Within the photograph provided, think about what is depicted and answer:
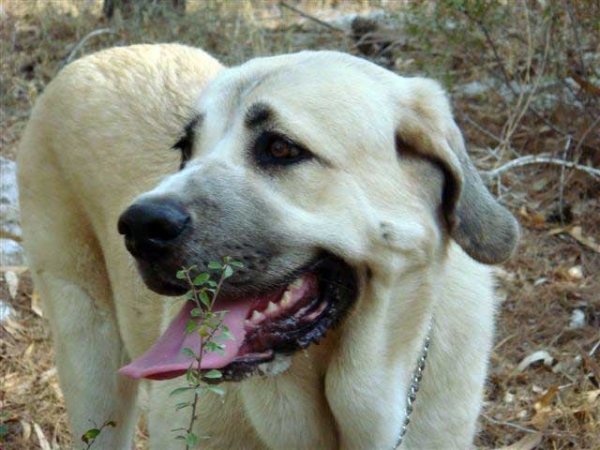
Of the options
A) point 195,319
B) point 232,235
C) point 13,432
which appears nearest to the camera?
point 232,235

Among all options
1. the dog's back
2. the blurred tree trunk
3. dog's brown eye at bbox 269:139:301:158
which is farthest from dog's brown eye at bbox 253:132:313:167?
the blurred tree trunk

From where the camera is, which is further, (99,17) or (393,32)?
(99,17)

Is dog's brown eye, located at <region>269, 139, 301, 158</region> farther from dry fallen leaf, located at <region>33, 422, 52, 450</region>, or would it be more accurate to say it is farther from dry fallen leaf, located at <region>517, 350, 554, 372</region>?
dry fallen leaf, located at <region>517, 350, 554, 372</region>

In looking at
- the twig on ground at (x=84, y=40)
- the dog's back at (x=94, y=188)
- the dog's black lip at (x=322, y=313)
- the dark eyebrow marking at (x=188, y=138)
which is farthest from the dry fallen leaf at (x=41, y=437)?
the twig on ground at (x=84, y=40)

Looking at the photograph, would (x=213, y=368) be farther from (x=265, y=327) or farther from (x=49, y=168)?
(x=49, y=168)

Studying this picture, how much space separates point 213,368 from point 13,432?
252 cm

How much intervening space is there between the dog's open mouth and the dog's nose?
307 mm

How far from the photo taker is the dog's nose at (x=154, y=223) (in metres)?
2.77

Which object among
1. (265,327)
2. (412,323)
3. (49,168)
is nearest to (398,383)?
(412,323)

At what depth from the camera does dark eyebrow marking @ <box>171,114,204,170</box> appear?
134 inches

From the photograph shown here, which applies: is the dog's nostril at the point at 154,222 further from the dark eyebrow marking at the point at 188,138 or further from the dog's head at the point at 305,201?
the dark eyebrow marking at the point at 188,138

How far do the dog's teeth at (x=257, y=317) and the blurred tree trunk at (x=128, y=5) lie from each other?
6347 millimetres

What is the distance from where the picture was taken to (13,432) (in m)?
5.03

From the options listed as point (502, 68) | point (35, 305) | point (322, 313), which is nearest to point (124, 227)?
point (322, 313)
